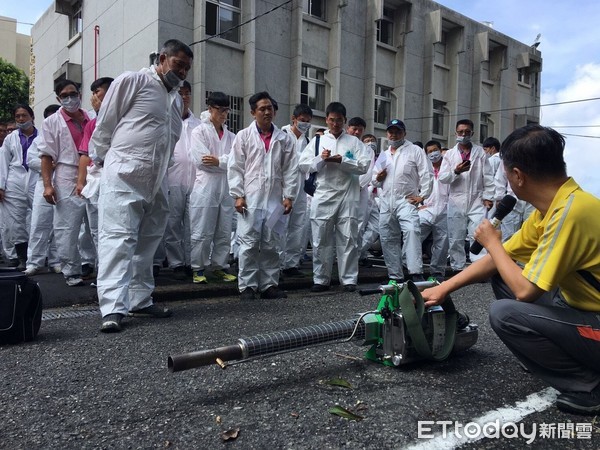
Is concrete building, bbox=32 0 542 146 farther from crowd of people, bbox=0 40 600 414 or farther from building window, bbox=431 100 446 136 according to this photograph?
crowd of people, bbox=0 40 600 414

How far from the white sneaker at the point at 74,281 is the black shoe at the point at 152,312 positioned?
5.20 ft

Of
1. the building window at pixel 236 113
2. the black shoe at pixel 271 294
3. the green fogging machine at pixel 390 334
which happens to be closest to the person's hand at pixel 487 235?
the green fogging machine at pixel 390 334

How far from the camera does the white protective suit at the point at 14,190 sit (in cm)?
729

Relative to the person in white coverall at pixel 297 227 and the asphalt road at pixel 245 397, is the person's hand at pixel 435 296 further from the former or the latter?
the person in white coverall at pixel 297 227

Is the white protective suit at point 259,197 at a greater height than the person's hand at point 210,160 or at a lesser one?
lesser

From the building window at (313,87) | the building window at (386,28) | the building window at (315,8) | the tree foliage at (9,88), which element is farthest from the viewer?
the tree foliage at (9,88)

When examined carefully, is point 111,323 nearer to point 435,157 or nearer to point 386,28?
point 435,157

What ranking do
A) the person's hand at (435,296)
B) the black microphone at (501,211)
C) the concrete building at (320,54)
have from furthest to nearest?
the concrete building at (320,54) → the black microphone at (501,211) → the person's hand at (435,296)

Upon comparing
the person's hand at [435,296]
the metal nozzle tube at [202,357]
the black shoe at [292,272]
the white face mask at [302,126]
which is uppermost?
the white face mask at [302,126]

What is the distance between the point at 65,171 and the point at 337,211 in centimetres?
307

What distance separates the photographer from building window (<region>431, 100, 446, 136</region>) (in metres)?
20.4

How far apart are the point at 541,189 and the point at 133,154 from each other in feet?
9.41

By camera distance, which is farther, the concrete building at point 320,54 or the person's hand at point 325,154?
the concrete building at point 320,54

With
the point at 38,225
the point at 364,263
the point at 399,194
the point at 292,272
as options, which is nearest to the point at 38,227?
the point at 38,225
